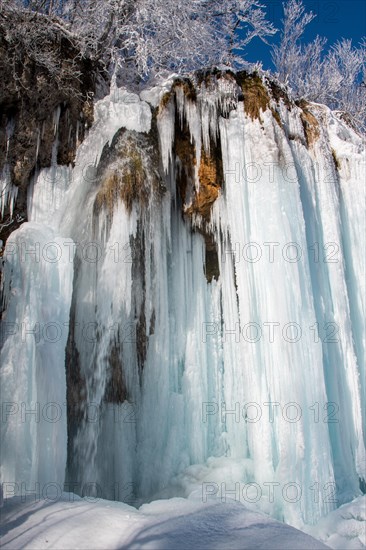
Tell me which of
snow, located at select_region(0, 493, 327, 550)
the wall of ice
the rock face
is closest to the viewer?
snow, located at select_region(0, 493, 327, 550)

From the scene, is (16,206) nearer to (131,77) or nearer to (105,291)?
(105,291)

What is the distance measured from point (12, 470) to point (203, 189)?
4206 mm

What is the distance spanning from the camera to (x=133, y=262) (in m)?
6.25

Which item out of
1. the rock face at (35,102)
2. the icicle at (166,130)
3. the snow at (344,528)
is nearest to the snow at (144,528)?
the snow at (344,528)

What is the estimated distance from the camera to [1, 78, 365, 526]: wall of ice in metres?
5.21

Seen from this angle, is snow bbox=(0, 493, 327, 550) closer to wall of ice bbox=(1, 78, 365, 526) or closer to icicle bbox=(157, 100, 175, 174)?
wall of ice bbox=(1, 78, 365, 526)

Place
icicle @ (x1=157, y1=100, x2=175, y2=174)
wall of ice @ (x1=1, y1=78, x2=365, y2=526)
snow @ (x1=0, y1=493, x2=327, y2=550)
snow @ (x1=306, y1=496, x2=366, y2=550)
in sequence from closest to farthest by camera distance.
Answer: snow @ (x1=0, y1=493, x2=327, y2=550) < snow @ (x1=306, y1=496, x2=366, y2=550) < wall of ice @ (x1=1, y1=78, x2=365, y2=526) < icicle @ (x1=157, y1=100, x2=175, y2=174)

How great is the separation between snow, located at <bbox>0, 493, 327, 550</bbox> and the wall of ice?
4.42 feet

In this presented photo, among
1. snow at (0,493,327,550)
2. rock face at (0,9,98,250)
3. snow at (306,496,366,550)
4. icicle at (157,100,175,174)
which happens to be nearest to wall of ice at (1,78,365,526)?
icicle at (157,100,175,174)

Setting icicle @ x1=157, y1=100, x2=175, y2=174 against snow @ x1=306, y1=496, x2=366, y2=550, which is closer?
snow @ x1=306, y1=496, x2=366, y2=550

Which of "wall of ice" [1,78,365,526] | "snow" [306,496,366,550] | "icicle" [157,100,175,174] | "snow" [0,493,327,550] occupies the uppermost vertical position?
"icicle" [157,100,175,174]

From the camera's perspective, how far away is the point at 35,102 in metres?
6.20

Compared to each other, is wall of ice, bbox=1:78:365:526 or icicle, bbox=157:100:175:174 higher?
icicle, bbox=157:100:175:174

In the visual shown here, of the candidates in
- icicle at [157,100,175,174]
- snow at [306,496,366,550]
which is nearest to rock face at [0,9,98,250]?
icicle at [157,100,175,174]
